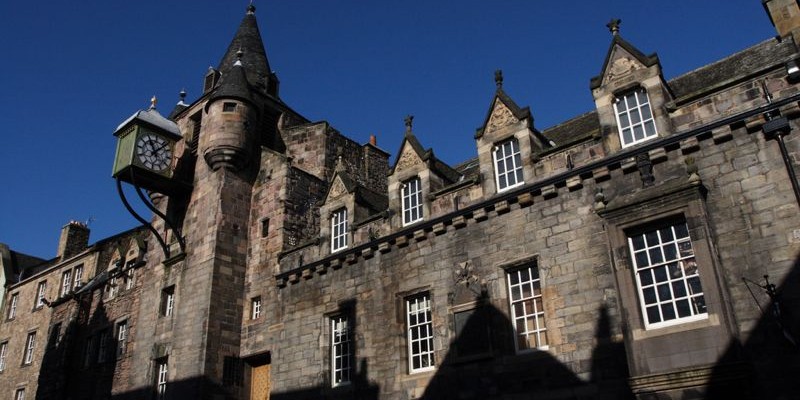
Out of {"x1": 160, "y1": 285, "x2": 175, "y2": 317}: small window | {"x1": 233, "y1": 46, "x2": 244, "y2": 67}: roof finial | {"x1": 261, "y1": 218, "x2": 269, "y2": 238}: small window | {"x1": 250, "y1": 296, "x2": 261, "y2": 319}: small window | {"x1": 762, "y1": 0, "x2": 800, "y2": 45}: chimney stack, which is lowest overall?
{"x1": 250, "y1": 296, "x2": 261, "y2": 319}: small window

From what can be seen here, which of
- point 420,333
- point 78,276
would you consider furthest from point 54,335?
point 420,333

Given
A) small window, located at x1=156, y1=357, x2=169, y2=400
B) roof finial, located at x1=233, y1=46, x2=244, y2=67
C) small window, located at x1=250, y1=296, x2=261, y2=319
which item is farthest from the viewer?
roof finial, located at x1=233, y1=46, x2=244, y2=67

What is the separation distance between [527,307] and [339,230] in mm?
6718

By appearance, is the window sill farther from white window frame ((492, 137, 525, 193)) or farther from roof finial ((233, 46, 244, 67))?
roof finial ((233, 46, 244, 67))

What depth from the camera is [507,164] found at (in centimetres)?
1474

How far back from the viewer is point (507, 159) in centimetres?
1477

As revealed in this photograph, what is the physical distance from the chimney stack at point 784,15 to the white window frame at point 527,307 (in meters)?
7.82

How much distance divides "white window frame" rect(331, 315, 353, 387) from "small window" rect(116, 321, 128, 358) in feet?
37.1

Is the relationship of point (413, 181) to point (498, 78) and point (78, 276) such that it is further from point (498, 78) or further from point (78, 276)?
point (78, 276)

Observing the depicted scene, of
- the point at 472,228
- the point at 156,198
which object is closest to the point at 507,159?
the point at 472,228

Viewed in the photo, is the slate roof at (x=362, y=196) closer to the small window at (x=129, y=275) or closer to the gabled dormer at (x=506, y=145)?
the gabled dormer at (x=506, y=145)

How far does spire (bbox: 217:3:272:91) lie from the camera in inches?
974

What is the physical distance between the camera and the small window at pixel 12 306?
34.4 meters

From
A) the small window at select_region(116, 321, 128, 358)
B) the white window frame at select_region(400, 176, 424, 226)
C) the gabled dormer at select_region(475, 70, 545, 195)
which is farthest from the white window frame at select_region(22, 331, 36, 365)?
the gabled dormer at select_region(475, 70, 545, 195)
